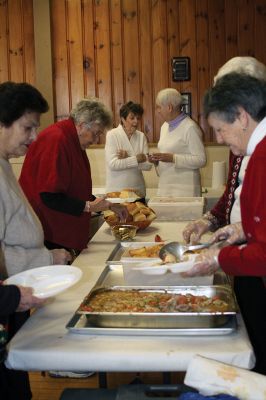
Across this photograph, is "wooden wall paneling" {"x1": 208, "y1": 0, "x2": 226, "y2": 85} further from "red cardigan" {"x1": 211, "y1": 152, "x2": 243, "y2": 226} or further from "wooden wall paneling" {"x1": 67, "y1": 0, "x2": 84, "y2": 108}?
"red cardigan" {"x1": 211, "y1": 152, "x2": 243, "y2": 226}

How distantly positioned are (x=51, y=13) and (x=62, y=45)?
0.34m

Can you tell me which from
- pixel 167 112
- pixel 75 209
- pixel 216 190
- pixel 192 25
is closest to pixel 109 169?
pixel 167 112

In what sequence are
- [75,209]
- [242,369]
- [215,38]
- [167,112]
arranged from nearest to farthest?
1. [242,369]
2. [75,209]
3. [167,112]
4. [215,38]

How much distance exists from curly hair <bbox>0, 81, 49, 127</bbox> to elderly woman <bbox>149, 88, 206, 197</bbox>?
2239 millimetres

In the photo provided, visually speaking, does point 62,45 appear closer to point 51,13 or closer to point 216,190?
point 51,13

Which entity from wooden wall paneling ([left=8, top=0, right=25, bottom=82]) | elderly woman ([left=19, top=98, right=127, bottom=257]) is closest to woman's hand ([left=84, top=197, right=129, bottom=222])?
elderly woman ([left=19, top=98, right=127, bottom=257])

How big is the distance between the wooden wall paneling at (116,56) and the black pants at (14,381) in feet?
13.2

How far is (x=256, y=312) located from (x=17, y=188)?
3.35 ft

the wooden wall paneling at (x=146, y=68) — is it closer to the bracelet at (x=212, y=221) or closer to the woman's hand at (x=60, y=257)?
the bracelet at (x=212, y=221)

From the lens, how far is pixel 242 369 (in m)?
1.17

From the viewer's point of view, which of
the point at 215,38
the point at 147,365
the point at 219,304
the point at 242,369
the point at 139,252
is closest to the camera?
the point at 242,369

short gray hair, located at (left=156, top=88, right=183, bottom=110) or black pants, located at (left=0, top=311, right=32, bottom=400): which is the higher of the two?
short gray hair, located at (left=156, top=88, right=183, bottom=110)

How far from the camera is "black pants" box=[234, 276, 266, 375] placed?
6.65 ft

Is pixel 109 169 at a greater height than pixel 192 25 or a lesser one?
lesser
